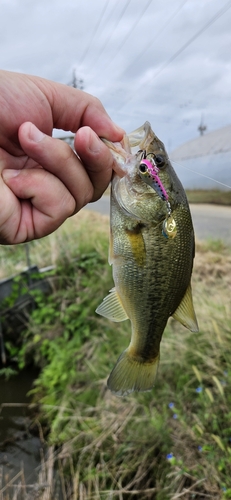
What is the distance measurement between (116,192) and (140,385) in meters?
0.75

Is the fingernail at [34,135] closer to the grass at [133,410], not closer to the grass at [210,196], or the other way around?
the grass at [133,410]

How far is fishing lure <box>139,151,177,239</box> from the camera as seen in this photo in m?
1.44

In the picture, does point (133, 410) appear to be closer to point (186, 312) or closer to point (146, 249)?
point (186, 312)

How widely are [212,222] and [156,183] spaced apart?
20.7ft

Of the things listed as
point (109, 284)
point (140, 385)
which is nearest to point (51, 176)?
point (140, 385)

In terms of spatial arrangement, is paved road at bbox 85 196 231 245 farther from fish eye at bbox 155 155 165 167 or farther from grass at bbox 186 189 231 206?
fish eye at bbox 155 155 165 167

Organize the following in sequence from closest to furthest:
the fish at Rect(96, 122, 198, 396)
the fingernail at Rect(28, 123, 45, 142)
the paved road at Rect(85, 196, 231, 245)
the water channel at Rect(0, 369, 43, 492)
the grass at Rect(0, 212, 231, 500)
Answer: the fingernail at Rect(28, 123, 45, 142), the fish at Rect(96, 122, 198, 396), the grass at Rect(0, 212, 231, 500), the water channel at Rect(0, 369, 43, 492), the paved road at Rect(85, 196, 231, 245)

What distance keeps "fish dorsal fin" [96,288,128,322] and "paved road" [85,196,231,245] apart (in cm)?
505

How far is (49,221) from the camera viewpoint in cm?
159

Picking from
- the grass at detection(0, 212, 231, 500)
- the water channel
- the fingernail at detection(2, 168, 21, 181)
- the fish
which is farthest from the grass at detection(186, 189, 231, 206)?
the fingernail at detection(2, 168, 21, 181)

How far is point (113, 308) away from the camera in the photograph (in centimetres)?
164

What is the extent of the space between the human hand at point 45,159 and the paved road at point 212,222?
5.16 meters

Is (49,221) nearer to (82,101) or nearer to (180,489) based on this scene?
(82,101)

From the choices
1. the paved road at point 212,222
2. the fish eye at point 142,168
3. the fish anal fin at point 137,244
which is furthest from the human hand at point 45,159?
the paved road at point 212,222
